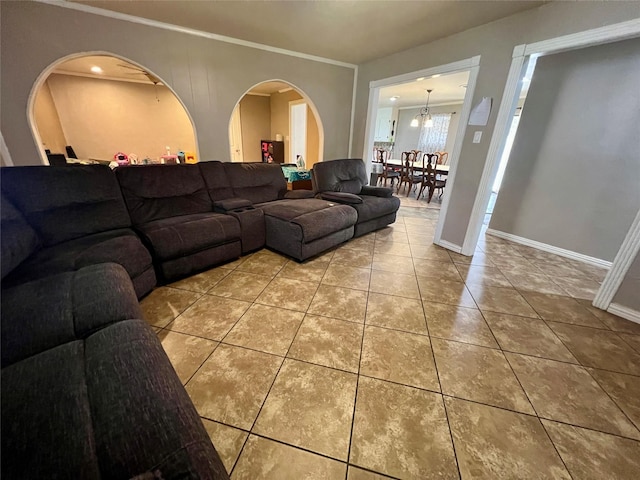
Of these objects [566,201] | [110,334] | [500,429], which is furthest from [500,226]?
[110,334]

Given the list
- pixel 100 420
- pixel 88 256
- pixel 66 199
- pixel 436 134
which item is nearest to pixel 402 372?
→ pixel 100 420

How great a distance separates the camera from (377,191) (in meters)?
3.71

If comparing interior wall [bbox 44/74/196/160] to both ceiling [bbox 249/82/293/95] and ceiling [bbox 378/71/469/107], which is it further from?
ceiling [bbox 378/71/469/107]

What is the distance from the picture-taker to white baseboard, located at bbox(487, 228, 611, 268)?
287 centimetres

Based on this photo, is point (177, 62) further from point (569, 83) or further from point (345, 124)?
point (569, 83)

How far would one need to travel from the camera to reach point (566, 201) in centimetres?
305

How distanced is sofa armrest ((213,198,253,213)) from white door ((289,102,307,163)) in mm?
3659

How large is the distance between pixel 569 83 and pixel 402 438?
419 centimetres

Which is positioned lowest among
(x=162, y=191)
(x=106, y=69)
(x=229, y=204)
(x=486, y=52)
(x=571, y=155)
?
(x=229, y=204)

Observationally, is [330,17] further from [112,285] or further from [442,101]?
[442,101]

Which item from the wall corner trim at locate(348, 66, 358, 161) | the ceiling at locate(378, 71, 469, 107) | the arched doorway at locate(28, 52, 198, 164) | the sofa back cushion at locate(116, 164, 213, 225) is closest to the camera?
the sofa back cushion at locate(116, 164, 213, 225)

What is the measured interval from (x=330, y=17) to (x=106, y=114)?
5663 millimetres

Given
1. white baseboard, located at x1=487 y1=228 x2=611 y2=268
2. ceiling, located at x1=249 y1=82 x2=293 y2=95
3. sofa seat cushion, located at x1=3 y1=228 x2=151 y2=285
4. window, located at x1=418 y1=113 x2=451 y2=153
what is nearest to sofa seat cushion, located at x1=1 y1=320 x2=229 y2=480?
sofa seat cushion, located at x1=3 y1=228 x2=151 y2=285

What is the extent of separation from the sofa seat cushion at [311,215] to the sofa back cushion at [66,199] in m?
1.35
